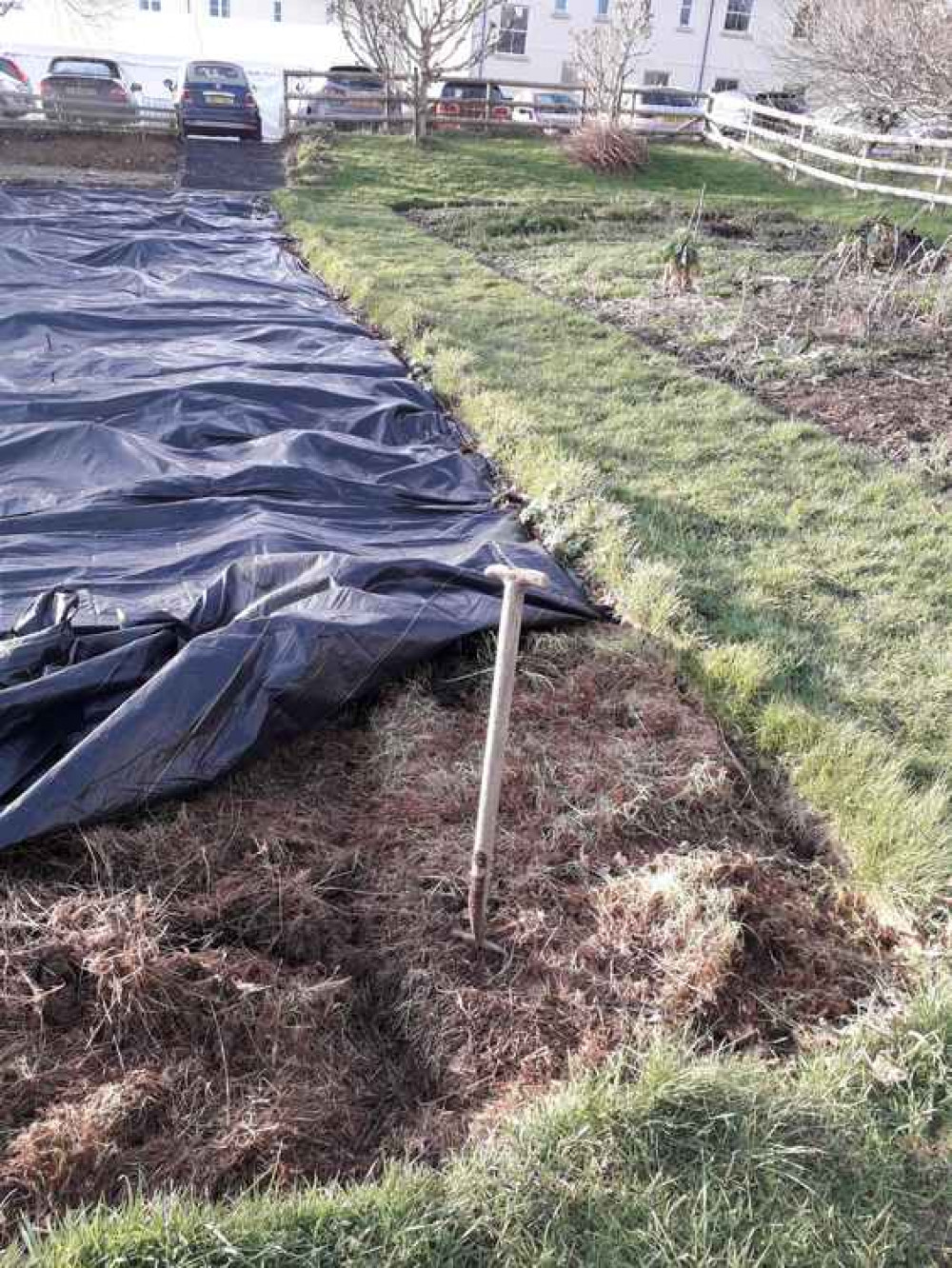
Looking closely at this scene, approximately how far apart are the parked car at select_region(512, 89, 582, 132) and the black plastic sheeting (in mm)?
12629

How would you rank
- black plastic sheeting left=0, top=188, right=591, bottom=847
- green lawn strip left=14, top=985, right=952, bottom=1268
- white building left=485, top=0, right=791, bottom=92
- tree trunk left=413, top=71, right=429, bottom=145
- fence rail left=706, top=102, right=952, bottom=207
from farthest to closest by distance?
white building left=485, top=0, right=791, bottom=92 < tree trunk left=413, top=71, right=429, bottom=145 < fence rail left=706, top=102, right=952, bottom=207 < black plastic sheeting left=0, top=188, right=591, bottom=847 < green lawn strip left=14, top=985, right=952, bottom=1268

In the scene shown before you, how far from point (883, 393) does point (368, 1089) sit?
5.37m

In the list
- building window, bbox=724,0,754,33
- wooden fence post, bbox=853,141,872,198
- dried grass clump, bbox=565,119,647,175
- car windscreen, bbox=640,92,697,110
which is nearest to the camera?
wooden fence post, bbox=853,141,872,198

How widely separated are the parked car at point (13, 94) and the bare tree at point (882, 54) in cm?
1395

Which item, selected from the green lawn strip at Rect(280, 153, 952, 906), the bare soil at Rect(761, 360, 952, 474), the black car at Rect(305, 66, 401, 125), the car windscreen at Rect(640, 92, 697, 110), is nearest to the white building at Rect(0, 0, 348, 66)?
the car windscreen at Rect(640, 92, 697, 110)

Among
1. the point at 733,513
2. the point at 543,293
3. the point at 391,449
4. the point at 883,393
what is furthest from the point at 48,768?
the point at 543,293

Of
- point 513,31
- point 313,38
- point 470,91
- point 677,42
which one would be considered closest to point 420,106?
point 470,91

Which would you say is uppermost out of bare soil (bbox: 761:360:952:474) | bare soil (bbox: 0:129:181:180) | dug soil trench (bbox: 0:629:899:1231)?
bare soil (bbox: 0:129:181:180)

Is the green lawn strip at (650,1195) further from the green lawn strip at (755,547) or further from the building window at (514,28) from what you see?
the building window at (514,28)

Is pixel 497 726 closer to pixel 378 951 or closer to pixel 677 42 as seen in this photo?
pixel 378 951

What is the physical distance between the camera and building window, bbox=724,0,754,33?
2877cm

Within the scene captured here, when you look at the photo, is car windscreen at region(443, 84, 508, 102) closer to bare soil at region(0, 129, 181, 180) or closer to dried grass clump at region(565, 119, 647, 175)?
dried grass clump at region(565, 119, 647, 175)

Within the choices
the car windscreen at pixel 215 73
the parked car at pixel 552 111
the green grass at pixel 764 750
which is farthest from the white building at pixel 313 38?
the green grass at pixel 764 750

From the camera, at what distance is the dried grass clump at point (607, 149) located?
1488 centimetres
